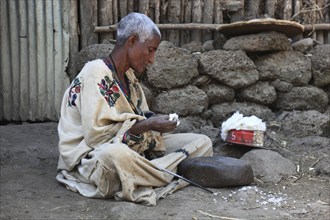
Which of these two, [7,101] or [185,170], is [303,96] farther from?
[7,101]

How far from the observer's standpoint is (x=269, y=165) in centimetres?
436

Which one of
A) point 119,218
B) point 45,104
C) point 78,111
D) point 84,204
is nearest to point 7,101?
point 45,104

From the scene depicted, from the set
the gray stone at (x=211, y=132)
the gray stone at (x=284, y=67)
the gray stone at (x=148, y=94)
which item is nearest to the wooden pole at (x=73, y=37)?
the gray stone at (x=148, y=94)

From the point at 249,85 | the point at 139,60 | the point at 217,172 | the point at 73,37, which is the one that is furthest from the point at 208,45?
the point at 217,172

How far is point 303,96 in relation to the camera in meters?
5.63

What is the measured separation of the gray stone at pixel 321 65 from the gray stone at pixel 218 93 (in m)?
0.98

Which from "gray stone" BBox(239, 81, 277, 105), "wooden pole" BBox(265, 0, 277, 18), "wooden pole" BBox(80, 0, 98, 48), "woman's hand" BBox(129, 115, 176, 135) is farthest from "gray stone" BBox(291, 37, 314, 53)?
"woman's hand" BBox(129, 115, 176, 135)

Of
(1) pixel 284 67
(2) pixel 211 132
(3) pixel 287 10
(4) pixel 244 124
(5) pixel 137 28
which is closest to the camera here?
(5) pixel 137 28

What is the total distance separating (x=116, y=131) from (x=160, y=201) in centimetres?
58

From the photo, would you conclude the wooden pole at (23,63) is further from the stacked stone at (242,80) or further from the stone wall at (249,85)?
the stacked stone at (242,80)

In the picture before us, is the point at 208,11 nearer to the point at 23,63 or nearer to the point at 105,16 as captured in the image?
the point at 105,16

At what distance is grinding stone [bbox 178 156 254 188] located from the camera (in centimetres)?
389

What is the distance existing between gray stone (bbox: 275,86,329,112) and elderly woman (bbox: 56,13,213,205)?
209 cm

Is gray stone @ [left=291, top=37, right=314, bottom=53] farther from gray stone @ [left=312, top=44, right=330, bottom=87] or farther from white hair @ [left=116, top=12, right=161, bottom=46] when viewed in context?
white hair @ [left=116, top=12, right=161, bottom=46]
